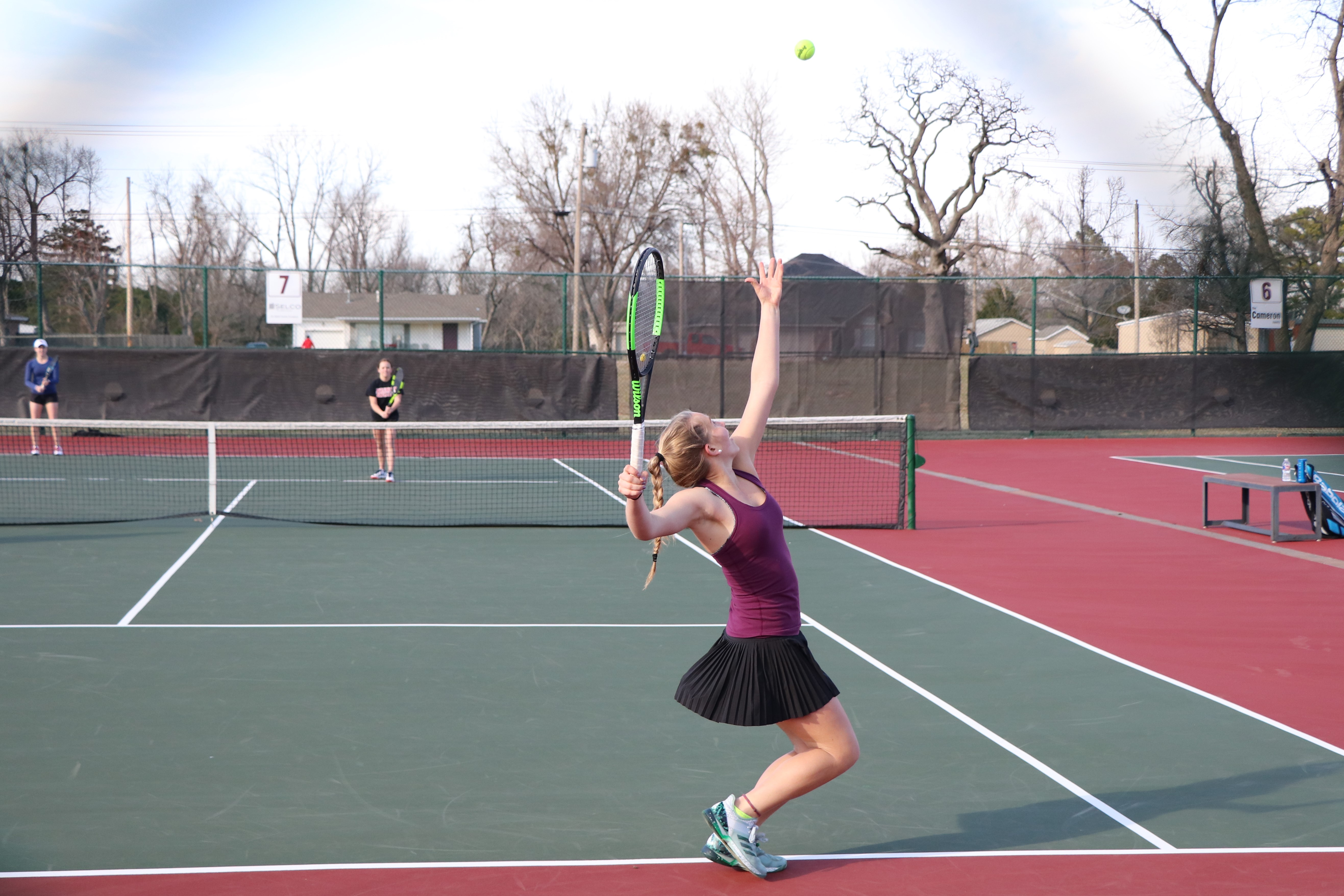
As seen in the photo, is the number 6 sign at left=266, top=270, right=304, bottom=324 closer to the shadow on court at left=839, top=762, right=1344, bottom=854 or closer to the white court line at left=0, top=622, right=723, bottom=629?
the white court line at left=0, top=622, right=723, bottom=629

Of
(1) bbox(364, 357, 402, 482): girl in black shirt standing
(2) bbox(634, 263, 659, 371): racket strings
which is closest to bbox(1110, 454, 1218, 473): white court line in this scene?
(1) bbox(364, 357, 402, 482): girl in black shirt standing

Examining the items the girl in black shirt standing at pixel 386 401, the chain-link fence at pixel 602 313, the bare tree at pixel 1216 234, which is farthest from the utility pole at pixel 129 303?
the bare tree at pixel 1216 234

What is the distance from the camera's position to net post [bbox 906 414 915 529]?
11.0m

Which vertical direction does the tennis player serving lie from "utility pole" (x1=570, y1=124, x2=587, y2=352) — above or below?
below

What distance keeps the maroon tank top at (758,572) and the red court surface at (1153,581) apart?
2.91 m

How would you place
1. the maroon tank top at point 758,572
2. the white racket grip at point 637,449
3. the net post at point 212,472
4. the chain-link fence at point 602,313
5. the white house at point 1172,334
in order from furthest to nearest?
the white house at point 1172,334 < the chain-link fence at point 602,313 < the net post at point 212,472 < the maroon tank top at point 758,572 < the white racket grip at point 637,449

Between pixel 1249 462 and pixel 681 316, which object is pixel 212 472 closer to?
pixel 681 316

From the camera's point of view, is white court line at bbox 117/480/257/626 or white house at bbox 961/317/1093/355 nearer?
white court line at bbox 117/480/257/626

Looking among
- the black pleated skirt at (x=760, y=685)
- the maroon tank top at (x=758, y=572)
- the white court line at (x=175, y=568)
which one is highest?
the maroon tank top at (x=758, y=572)

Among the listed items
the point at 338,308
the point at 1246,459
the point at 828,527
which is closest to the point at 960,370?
the point at 1246,459

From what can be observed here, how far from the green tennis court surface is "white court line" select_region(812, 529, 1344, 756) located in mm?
63

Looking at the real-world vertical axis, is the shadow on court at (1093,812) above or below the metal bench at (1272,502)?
below

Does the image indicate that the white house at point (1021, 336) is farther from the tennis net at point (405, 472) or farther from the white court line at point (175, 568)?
the white court line at point (175, 568)

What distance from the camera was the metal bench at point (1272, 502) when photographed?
32.8 ft
